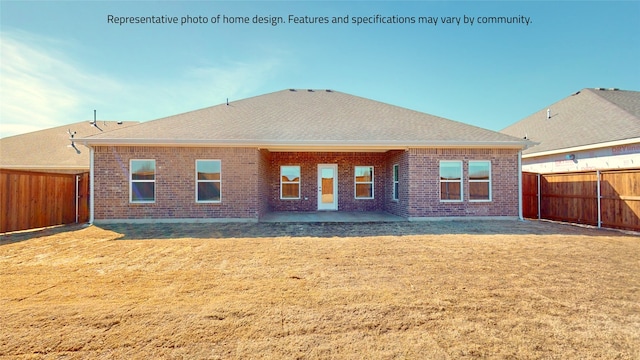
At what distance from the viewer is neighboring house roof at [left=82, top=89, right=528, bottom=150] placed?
10.8 meters

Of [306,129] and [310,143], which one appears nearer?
[310,143]

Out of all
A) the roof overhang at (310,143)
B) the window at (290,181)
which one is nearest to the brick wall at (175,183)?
the roof overhang at (310,143)

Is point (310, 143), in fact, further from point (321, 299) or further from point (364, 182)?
point (321, 299)

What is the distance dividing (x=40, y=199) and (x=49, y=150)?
835 cm

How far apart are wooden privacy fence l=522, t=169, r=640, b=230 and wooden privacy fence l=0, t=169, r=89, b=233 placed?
1806 cm

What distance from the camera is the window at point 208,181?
36.5 feet

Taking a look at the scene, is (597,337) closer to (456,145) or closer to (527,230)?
(527,230)

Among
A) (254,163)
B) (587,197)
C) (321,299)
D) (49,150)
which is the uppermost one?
(49,150)

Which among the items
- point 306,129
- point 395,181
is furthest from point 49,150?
point 395,181

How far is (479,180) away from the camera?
11609 mm

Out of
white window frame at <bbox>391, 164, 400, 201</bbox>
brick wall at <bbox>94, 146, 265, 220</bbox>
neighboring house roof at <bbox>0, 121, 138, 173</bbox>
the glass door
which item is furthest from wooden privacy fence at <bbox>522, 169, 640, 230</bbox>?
neighboring house roof at <bbox>0, 121, 138, 173</bbox>

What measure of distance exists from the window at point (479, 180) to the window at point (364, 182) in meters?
4.62

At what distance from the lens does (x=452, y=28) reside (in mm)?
11773

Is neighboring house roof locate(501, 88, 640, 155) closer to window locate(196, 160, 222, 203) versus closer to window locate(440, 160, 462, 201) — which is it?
window locate(440, 160, 462, 201)
